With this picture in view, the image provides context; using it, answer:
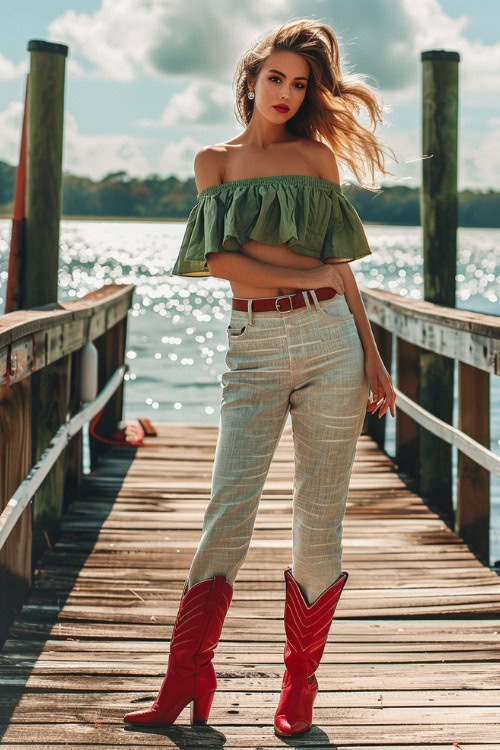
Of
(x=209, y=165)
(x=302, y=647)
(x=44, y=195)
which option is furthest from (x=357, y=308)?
(x=44, y=195)

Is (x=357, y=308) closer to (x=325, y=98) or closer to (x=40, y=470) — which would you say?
(x=325, y=98)

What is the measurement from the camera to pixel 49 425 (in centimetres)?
446

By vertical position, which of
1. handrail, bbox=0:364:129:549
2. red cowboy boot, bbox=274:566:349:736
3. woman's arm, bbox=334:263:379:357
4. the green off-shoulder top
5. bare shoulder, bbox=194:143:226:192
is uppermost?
bare shoulder, bbox=194:143:226:192

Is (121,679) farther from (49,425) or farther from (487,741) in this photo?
(49,425)

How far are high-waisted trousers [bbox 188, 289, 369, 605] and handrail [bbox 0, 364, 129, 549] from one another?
0.78 meters

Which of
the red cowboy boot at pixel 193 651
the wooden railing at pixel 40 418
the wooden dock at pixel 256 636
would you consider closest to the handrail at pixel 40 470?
the wooden railing at pixel 40 418

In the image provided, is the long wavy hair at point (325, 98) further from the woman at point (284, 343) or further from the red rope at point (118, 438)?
the red rope at point (118, 438)

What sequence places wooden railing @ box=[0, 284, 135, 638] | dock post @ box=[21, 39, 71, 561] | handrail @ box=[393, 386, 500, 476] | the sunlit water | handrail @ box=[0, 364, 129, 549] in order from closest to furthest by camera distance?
handrail @ box=[0, 364, 129, 549], wooden railing @ box=[0, 284, 135, 638], handrail @ box=[393, 386, 500, 476], dock post @ box=[21, 39, 71, 561], the sunlit water

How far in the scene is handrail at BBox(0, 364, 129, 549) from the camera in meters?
3.08

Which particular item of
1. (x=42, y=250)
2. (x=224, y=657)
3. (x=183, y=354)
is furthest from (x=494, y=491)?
(x=183, y=354)

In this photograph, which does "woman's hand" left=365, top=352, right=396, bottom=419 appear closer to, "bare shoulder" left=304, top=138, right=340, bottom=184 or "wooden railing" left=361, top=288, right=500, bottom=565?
"bare shoulder" left=304, top=138, right=340, bottom=184

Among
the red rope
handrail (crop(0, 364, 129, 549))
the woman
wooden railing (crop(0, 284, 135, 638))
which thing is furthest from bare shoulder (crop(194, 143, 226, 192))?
the red rope

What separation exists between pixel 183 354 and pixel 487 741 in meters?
22.6

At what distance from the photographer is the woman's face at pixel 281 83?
2506 millimetres
